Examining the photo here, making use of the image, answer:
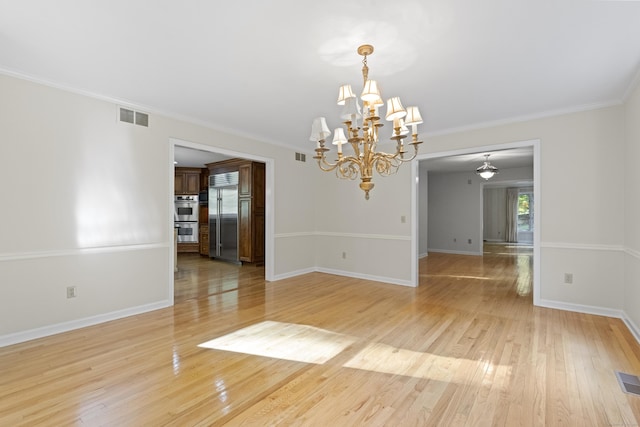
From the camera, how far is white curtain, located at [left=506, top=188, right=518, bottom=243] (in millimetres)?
12109

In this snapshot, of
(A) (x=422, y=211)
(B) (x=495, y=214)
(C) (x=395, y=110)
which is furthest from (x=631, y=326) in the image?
(B) (x=495, y=214)

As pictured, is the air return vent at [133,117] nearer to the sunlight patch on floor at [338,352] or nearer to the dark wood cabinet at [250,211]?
the sunlight patch on floor at [338,352]

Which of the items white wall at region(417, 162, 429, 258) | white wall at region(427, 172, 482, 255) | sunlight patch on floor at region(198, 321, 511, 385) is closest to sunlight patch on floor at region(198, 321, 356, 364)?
sunlight patch on floor at region(198, 321, 511, 385)

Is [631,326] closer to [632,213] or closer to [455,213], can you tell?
[632,213]

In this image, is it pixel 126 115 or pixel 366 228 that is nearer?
pixel 126 115

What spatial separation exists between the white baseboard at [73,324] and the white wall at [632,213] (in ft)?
17.3

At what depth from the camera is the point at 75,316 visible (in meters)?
3.21

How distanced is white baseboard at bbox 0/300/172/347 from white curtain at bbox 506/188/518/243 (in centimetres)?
1262

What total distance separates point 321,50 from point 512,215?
12.5m

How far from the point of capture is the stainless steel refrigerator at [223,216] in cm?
748

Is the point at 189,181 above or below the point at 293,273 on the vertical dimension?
above

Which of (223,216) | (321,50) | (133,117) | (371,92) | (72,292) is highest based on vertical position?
(321,50)

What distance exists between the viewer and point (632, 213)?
Result: 3.22 m

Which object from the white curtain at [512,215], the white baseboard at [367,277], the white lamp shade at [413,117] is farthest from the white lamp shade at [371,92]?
the white curtain at [512,215]
